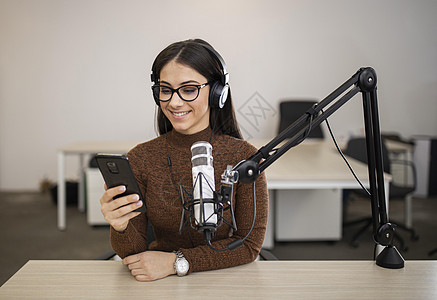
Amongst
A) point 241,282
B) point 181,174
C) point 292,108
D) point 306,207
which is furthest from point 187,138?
point 292,108

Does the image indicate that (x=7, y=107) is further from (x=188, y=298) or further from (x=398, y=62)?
(x=188, y=298)

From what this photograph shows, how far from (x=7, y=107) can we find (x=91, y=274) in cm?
482

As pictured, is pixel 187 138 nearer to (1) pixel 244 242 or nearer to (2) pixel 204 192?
(1) pixel 244 242

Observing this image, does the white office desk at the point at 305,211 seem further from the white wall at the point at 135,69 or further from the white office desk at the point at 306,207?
the white wall at the point at 135,69

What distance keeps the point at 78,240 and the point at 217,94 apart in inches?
108

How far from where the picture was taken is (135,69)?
5.14m

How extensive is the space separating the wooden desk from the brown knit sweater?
94mm

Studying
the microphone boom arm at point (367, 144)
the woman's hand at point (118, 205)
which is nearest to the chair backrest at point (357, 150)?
the microphone boom arm at point (367, 144)

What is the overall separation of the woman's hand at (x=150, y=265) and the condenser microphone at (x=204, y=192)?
0.89 feet

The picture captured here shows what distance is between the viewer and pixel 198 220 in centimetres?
90

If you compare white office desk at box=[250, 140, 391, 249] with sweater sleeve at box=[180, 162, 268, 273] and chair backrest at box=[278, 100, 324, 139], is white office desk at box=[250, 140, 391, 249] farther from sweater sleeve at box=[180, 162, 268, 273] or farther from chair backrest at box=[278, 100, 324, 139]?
sweater sleeve at box=[180, 162, 268, 273]

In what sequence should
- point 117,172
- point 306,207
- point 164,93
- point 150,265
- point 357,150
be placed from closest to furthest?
point 117,172, point 150,265, point 164,93, point 306,207, point 357,150

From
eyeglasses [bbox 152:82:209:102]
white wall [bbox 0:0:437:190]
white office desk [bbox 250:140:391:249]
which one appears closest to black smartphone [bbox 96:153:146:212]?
eyeglasses [bbox 152:82:209:102]

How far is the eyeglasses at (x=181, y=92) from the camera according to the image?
1193mm
